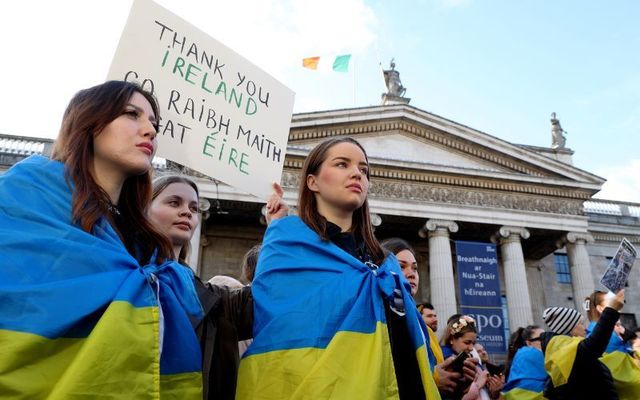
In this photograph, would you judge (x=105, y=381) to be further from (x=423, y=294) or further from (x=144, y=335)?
(x=423, y=294)

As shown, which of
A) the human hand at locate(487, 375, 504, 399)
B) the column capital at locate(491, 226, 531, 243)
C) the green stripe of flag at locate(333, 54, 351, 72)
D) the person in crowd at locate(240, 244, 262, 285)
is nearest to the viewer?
the person in crowd at locate(240, 244, 262, 285)

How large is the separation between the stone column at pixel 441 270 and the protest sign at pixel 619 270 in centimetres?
1384

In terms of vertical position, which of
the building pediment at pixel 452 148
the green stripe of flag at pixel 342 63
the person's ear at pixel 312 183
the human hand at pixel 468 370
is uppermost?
the green stripe of flag at pixel 342 63

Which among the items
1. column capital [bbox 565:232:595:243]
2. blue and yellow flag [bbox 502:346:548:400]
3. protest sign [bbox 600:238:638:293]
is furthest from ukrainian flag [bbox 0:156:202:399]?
column capital [bbox 565:232:595:243]

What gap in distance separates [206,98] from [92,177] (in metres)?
1.76

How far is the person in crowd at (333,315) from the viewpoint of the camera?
2039 mm

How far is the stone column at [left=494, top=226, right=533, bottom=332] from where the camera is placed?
796 inches

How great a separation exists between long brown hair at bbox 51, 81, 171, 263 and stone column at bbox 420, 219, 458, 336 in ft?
58.3

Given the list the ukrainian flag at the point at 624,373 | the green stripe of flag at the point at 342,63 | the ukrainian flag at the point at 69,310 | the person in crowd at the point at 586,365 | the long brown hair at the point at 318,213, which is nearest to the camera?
the ukrainian flag at the point at 69,310

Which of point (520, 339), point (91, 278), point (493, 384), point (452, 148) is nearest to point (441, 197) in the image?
point (452, 148)

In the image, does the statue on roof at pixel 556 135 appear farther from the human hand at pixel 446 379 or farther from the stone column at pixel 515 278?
the human hand at pixel 446 379

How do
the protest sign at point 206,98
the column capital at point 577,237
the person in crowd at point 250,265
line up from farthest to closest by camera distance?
the column capital at point 577,237, the person in crowd at point 250,265, the protest sign at point 206,98

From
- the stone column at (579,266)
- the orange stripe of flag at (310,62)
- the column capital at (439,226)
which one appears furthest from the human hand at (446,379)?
the stone column at (579,266)

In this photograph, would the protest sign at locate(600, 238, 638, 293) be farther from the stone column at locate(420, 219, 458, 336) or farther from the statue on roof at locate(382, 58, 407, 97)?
the statue on roof at locate(382, 58, 407, 97)
